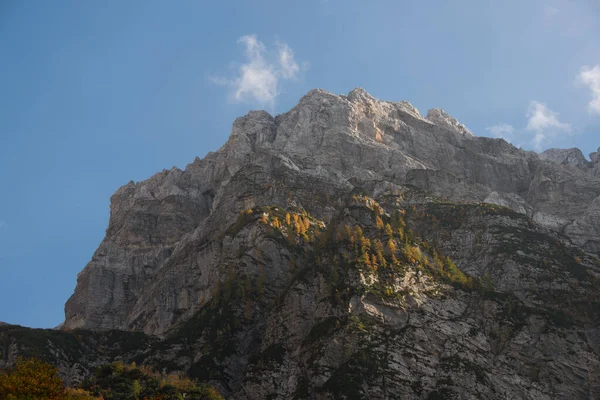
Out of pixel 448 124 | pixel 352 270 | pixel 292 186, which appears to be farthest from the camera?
pixel 448 124

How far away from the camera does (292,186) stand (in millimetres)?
142625

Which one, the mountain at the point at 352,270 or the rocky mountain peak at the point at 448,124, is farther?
the rocky mountain peak at the point at 448,124

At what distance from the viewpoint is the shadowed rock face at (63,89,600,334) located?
136m

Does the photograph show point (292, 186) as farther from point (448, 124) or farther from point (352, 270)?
point (448, 124)

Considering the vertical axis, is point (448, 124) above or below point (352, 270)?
above

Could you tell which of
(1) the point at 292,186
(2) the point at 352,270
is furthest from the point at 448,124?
(2) the point at 352,270

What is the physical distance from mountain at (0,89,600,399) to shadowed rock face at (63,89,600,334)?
46 cm

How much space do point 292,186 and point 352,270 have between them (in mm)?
45822

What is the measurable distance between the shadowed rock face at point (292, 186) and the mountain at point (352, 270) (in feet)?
1.52

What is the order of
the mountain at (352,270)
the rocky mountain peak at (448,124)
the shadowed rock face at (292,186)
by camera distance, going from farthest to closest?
the rocky mountain peak at (448,124) → the shadowed rock face at (292,186) → the mountain at (352,270)

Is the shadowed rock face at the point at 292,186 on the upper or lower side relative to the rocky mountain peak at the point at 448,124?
lower

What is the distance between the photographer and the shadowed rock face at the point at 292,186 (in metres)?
136

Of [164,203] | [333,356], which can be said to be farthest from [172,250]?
[333,356]

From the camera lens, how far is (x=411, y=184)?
150500 mm
